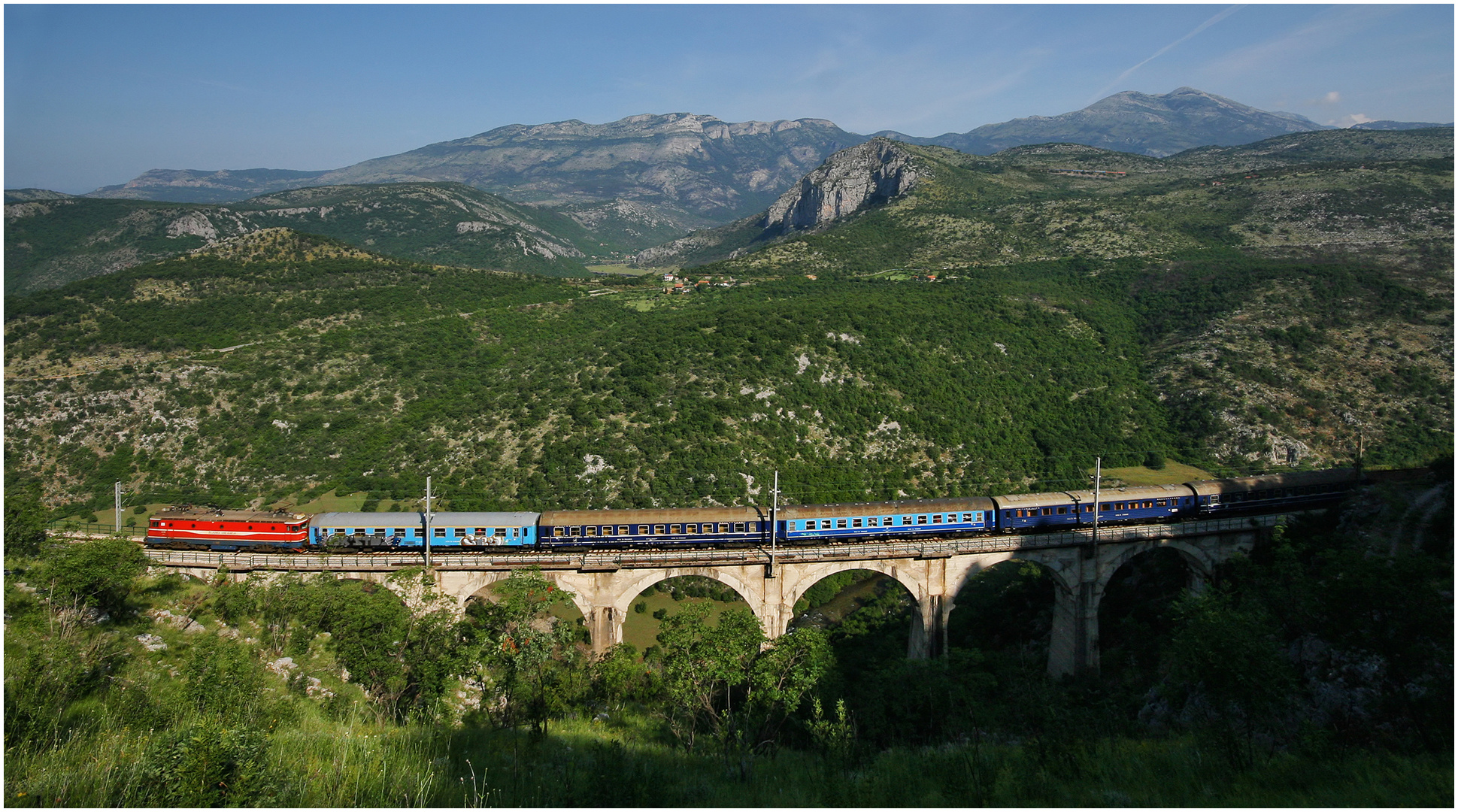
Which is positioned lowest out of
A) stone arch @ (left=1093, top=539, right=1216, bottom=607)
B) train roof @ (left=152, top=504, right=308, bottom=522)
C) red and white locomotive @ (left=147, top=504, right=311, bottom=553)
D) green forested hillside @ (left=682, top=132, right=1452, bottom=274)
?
stone arch @ (left=1093, top=539, right=1216, bottom=607)

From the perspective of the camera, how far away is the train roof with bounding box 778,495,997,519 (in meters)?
37.3

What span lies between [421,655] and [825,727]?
15645 millimetres

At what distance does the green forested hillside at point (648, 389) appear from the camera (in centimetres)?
5212

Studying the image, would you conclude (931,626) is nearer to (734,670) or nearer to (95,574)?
(734,670)

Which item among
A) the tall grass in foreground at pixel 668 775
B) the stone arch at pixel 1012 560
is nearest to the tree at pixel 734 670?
the tall grass in foreground at pixel 668 775

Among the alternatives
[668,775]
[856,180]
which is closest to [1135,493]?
[668,775]

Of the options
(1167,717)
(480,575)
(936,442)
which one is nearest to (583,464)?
(480,575)

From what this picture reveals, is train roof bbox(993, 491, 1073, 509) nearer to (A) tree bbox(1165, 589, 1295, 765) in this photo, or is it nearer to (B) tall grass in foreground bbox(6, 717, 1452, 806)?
(A) tree bbox(1165, 589, 1295, 765)

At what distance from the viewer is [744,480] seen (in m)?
50.7

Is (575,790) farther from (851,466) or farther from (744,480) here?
(851,466)

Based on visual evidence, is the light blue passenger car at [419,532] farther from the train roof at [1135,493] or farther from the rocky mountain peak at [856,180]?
the rocky mountain peak at [856,180]

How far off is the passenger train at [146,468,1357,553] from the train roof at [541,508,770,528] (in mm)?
59

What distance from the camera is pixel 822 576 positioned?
36.3 metres

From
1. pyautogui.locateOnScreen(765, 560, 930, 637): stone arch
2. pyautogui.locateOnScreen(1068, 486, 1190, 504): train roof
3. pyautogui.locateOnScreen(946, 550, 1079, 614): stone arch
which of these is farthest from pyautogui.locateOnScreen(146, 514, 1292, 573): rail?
pyautogui.locateOnScreen(1068, 486, 1190, 504): train roof
